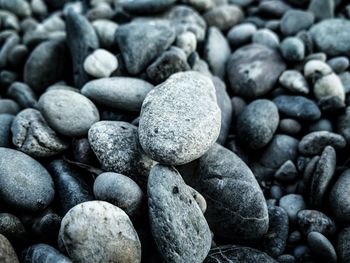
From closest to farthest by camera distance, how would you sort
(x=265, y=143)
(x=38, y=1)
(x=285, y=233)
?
(x=285, y=233), (x=265, y=143), (x=38, y=1)

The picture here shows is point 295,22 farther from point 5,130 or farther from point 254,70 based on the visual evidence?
point 5,130

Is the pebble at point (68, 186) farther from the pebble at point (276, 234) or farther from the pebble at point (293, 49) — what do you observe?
the pebble at point (293, 49)

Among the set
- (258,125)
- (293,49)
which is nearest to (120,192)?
(258,125)

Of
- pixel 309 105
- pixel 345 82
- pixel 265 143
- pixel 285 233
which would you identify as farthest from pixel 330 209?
pixel 345 82

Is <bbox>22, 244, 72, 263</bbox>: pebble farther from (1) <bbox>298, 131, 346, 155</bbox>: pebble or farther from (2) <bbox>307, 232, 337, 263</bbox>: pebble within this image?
(1) <bbox>298, 131, 346, 155</bbox>: pebble

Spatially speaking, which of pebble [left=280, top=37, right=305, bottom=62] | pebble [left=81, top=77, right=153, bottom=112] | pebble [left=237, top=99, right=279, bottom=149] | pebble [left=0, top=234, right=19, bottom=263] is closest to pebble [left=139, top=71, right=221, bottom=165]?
pebble [left=81, top=77, right=153, bottom=112]

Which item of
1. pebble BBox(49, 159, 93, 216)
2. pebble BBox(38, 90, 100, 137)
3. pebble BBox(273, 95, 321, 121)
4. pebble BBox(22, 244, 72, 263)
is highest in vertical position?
pebble BBox(38, 90, 100, 137)

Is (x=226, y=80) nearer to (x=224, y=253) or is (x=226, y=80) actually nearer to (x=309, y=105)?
(x=309, y=105)
